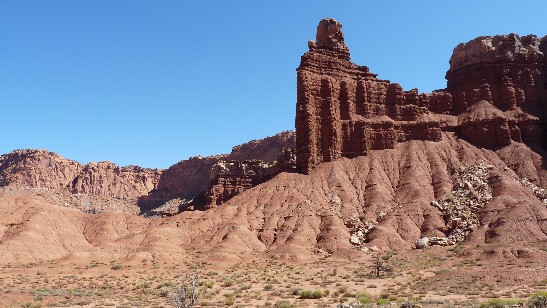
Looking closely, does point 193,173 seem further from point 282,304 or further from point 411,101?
point 282,304

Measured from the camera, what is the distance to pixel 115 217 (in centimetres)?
7975

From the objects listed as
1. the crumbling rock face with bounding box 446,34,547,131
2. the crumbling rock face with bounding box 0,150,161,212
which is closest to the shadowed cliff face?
the crumbling rock face with bounding box 0,150,161,212

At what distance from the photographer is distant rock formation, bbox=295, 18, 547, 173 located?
80625 millimetres

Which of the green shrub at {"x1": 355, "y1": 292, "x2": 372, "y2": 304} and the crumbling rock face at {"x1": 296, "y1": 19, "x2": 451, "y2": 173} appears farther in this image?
the crumbling rock face at {"x1": 296, "y1": 19, "x2": 451, "y2": 173}

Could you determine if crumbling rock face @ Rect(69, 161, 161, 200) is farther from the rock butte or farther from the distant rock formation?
the distant rock formation

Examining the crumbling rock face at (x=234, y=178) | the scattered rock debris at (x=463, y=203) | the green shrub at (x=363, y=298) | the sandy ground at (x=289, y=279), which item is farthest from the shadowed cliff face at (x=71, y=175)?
the green shrub at (x=363, y=298)

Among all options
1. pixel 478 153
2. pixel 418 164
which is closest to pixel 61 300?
pixel 418 164

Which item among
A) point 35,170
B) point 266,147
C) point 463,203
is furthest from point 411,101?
point 35,170

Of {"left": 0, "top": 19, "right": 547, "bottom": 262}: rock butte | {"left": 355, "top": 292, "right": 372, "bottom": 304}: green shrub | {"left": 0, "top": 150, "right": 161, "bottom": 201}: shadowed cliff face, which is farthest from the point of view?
{"left": 0, "top": 150, "right": 161, "bottom": 201}: shadowed cliff face

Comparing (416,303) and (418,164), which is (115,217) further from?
(416,303)

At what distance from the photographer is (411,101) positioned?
86750 millimetres

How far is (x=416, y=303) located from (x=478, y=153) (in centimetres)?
5815

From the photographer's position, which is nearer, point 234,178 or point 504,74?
point 504,74

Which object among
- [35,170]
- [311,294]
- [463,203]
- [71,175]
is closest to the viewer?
[311,294]
